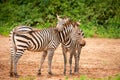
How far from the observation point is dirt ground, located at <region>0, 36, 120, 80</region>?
1465cm

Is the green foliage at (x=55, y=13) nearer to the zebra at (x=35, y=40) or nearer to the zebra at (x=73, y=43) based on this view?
the zebra at (x=73, y=43)

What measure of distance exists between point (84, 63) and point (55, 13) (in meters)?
16.6

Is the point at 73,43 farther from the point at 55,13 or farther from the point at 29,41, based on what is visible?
the point at 55,13

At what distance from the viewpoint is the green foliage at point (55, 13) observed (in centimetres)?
3234

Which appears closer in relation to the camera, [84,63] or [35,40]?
[35,40]

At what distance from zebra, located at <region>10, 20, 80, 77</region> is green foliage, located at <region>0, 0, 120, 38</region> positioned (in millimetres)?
16706

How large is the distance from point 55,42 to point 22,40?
123 cm

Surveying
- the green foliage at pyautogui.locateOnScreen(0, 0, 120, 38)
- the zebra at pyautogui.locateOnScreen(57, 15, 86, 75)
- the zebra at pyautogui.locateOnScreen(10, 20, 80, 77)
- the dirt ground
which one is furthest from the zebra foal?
the green foliage at pyautogui.locateOnScreen(0, 0, 120, 38)

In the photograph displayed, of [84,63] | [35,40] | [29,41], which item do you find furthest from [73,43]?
[84,63]

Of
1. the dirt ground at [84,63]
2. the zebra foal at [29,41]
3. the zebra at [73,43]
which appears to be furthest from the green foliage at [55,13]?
the zebra foal at [29,41]

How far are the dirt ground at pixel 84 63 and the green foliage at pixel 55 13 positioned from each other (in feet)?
24.9

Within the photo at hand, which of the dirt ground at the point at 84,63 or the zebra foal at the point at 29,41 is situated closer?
the zebra foal at the point at 29,41

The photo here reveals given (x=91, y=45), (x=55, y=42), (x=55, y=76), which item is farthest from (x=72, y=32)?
(x=91, y=45)

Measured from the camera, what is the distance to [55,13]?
33.9 m
